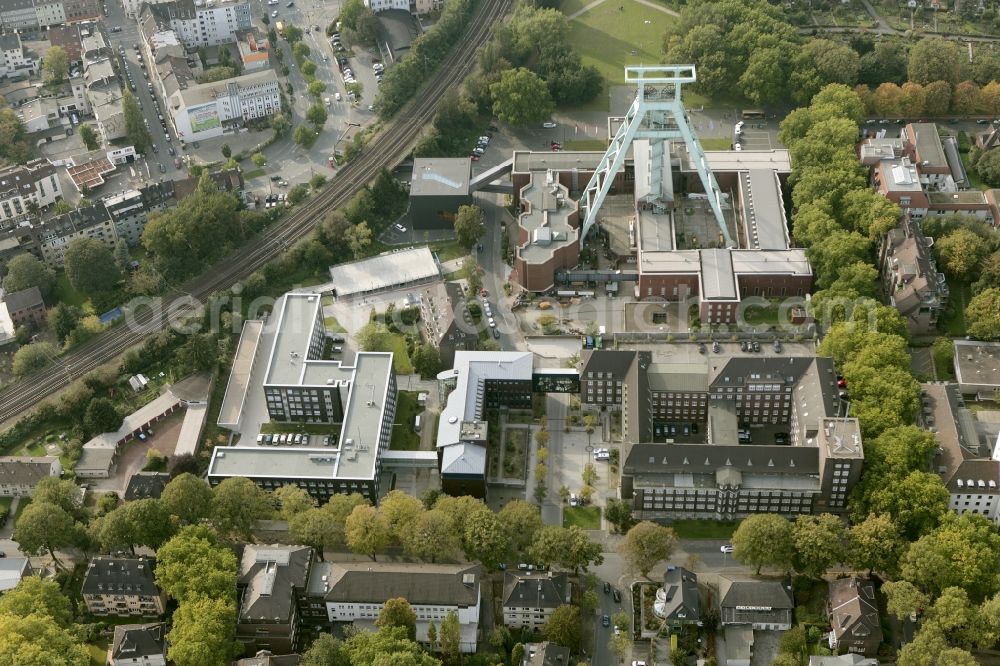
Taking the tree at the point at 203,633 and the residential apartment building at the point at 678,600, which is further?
the residential apartment building at the point at 678,600

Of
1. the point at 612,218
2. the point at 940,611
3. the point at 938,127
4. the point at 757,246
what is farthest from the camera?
the point at 938,127

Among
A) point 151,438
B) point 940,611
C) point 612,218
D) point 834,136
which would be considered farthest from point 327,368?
point 834,136

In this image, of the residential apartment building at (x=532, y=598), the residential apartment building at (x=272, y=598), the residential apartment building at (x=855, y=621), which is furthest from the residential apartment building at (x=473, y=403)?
the residential apartment building at (x=855, y=621)

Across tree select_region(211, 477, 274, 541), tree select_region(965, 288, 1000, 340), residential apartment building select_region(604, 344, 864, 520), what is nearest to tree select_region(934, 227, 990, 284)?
tree select_region(965, 288, 1000, 340)

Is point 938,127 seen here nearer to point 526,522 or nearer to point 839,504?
point 839,504

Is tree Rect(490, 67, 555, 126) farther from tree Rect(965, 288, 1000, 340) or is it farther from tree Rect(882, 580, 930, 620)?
tree Rect(882, 580, 930, 620)

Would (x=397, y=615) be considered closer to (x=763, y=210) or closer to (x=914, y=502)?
(x=914, y=502)

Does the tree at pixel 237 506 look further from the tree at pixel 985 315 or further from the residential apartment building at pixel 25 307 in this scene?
the tree at pixel 985 315
